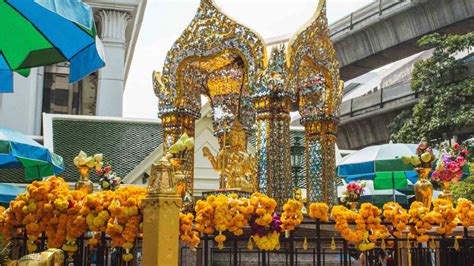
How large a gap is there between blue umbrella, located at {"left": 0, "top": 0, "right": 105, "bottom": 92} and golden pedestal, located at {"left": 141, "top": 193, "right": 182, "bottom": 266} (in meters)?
1.74

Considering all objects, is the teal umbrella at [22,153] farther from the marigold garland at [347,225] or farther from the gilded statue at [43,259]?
the marigold garland at [347,225]

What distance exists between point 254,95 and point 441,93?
14.8 meters

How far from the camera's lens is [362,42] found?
2703 centimetres

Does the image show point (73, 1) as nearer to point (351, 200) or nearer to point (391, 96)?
point (351, 200)

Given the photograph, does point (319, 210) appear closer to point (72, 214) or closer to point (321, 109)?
point (72, 214)

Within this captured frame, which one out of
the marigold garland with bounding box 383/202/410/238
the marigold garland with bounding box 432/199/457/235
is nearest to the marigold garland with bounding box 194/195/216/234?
the marigold garland with bounding box 383/202/410/238

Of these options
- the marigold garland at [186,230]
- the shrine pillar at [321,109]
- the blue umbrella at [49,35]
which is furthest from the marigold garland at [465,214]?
the blue umbrella at [49,35]

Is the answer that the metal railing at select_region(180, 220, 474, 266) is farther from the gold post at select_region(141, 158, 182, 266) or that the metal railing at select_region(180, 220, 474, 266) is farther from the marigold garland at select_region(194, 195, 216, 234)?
the gold post at select_region(141, 158, 182, 266)

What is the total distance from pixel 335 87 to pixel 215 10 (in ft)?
8.81

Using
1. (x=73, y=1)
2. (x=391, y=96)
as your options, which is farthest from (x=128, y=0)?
(x=73, y=1)

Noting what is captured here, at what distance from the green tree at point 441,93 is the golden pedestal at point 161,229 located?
1719 cm

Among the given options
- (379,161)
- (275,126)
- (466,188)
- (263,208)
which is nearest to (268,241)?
(263,208)

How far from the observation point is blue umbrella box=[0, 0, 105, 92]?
18.8ft

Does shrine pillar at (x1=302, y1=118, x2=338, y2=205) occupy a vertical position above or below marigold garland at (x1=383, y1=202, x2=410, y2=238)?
above
